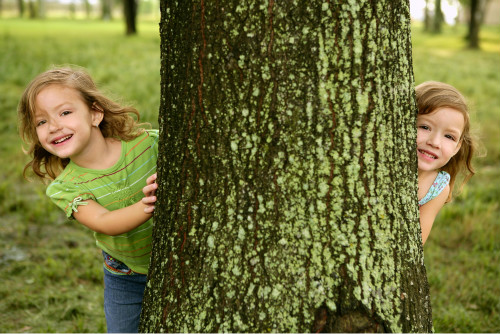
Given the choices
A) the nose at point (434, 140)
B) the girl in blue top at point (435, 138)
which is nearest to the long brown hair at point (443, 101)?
the girl in blue top at point (435, 138)

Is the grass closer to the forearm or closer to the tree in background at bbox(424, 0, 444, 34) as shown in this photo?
the forearm

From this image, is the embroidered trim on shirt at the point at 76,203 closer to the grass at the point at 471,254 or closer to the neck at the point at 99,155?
the neck at the point at 99,155

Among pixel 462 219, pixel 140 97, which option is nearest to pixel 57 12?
pixel 140 97

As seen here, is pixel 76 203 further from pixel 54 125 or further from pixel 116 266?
pixel 116 266

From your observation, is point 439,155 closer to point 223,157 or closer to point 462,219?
point 223,157

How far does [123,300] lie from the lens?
114 inches

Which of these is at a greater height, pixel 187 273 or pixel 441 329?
pixel 187 273

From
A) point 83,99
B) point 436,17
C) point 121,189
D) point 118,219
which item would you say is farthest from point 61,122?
point 436,17

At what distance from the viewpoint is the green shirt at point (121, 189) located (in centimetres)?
255

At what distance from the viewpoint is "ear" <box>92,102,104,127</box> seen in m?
2.74

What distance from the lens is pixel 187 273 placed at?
6.88ft

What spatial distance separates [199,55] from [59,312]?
104 inches

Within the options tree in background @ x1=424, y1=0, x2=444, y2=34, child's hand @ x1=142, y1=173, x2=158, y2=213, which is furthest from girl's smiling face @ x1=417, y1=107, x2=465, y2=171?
tree in background @ x1=424, y1=0, x2=444, y2=34

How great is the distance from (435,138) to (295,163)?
1.04 m
